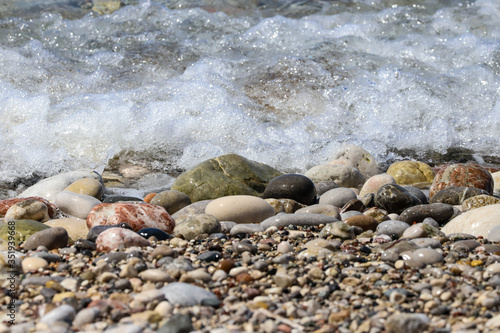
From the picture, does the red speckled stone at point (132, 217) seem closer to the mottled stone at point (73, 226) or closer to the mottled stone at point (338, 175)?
the mottled stone at point (73, 226)

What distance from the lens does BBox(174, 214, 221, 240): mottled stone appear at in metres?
2.74

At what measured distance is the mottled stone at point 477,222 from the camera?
2.66 m

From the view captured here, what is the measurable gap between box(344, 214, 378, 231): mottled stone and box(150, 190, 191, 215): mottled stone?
123 cm

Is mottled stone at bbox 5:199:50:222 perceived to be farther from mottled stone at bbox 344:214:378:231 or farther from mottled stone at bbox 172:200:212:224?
mottled stone at bbox 344:214:378:231

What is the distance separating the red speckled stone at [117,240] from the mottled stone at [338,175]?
2.07m

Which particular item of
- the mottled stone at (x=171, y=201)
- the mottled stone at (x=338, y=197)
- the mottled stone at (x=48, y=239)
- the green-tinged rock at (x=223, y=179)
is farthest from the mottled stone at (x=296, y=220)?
the mottled stone at (x=48, y=239)

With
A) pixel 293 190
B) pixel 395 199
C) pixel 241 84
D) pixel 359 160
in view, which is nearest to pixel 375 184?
pixel 395 199

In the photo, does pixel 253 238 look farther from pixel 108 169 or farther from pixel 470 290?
pixel 108 169

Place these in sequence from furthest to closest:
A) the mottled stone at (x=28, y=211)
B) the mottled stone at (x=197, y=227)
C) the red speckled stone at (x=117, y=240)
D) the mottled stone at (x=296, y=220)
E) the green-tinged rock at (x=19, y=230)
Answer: the mottled stone at (x=28, y=211)
the mottled stone at (x=296, y=220)
the mottled stone at (x=197, y=227)
the green-tinged rock at (x=19, y=230)
the red speckled stone at (x=117, y=240)

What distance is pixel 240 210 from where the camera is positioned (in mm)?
3123

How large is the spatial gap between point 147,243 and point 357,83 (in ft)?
15.1

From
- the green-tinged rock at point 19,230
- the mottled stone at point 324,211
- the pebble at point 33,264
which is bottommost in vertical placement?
the mottled stone at point 324,211

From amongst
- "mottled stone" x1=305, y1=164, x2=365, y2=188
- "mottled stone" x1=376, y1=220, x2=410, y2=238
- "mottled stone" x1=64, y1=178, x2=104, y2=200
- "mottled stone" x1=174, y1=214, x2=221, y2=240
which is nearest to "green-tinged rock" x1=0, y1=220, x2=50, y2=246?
"mottled stone" x1=174, y1=214, x2=221, y2=240

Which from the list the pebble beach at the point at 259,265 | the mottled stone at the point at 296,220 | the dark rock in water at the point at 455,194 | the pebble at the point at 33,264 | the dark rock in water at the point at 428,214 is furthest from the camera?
the dark rock in water at the point at 455,194
